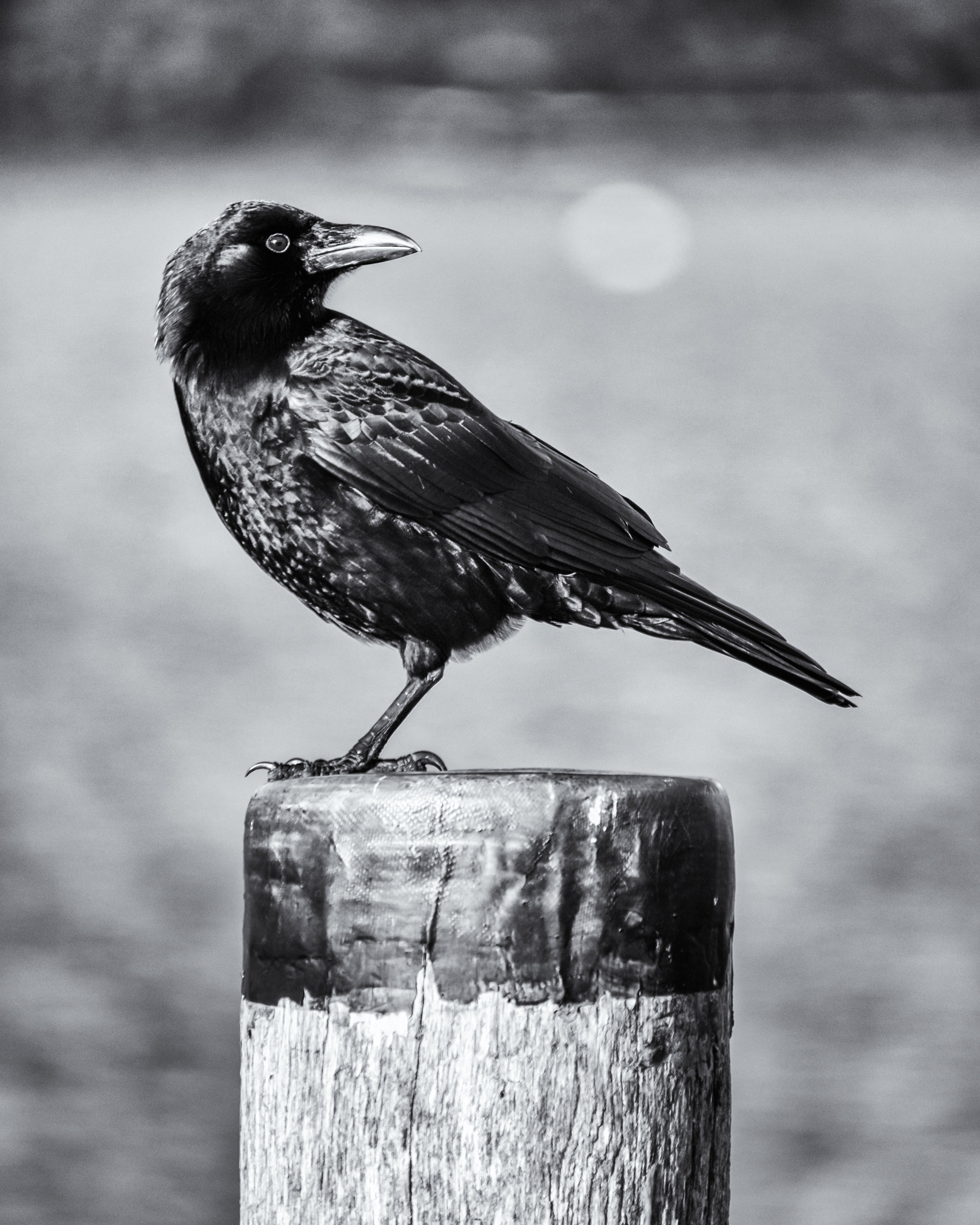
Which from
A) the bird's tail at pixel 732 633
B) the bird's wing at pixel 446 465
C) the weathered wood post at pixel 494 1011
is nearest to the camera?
the weathered wood post at pixel 494 1011

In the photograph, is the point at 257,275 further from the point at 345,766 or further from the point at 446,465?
the point at 345,766

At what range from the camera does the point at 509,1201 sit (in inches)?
57.0

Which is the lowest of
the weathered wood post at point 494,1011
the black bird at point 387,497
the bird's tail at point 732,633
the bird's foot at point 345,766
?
the weathered wood post at point 494,1011

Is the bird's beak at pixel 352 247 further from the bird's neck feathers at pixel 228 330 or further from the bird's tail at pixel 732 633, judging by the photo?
the bird's tail at pixel 732 633

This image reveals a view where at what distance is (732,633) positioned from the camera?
2189 mm

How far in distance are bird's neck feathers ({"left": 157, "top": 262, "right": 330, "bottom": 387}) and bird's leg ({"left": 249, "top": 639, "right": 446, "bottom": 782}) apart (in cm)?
45

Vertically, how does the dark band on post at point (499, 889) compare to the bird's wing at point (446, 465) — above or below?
below

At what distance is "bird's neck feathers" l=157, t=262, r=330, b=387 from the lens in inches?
90.0

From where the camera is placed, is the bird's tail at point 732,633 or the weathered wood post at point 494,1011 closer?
the weathered wood post at point 494,1011

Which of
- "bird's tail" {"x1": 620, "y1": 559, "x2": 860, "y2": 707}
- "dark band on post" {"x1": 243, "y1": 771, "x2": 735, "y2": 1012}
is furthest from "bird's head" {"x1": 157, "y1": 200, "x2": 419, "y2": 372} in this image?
"dark band on post" {"x1": 243, "y1": 771, "x2": 735, "y2": 1012}

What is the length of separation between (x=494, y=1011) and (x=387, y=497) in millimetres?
949

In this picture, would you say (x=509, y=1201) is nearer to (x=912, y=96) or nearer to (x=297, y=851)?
(x=297, y=851)

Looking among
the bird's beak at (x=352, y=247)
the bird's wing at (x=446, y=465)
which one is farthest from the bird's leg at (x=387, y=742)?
the bird's beak at (x=352, y=247)

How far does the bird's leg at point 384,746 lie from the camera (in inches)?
86.4
